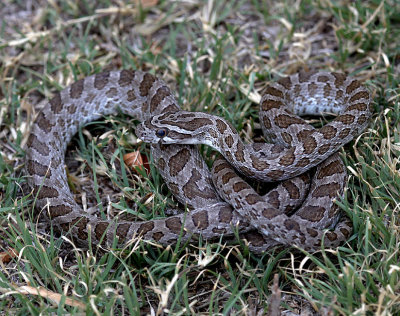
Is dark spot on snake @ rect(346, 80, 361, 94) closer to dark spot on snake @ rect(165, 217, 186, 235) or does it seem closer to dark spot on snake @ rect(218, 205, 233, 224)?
dark spot on snake @ rect(218, 205, 233, 224)

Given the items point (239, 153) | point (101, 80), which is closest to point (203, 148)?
point (239, 153)

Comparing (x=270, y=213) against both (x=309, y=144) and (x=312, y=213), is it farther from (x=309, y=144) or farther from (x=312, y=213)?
(x=309, y=144)

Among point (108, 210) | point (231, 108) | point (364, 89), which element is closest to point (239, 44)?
point (231, 108)

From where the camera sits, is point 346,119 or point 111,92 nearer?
point 346,119

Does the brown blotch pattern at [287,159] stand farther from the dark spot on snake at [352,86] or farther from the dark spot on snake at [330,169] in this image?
the dark spot on snake at [352,86]

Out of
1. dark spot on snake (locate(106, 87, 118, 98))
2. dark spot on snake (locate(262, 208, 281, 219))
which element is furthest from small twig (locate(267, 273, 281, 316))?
dark spot on snake (locate(106, 87, 118, 98))

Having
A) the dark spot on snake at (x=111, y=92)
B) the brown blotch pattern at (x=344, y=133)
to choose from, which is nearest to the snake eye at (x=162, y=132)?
the dark spot on snake at (x=111, y=92)
